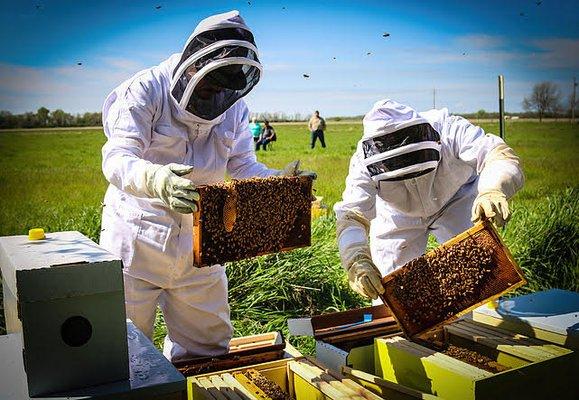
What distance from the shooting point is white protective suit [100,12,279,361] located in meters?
3.23

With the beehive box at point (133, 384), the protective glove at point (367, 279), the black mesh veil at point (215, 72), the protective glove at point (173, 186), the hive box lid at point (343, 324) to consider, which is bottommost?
the hive box lid at point (343, 324)

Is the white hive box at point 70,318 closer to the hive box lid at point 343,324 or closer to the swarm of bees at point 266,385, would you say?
the swarm of bees at point 266,385

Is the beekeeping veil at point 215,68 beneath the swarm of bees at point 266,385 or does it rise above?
→ above

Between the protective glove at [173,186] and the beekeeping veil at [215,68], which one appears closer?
the protective glove at [173,186]

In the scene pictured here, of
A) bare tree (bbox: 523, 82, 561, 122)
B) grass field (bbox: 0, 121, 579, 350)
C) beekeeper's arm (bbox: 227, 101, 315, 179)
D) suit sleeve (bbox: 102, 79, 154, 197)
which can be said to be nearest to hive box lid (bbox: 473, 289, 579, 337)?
beekeeper's arm (bbox: 227, 101, 315, 179)

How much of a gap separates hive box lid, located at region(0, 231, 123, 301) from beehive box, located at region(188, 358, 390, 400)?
0.73 m

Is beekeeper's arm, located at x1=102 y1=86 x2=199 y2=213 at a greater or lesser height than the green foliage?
greater

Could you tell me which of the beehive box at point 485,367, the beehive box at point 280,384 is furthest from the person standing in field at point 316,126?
the beehive box at point 280,384

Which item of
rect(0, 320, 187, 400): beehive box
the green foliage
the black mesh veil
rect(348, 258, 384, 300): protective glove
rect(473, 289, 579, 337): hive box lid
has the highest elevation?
the black mesh veil

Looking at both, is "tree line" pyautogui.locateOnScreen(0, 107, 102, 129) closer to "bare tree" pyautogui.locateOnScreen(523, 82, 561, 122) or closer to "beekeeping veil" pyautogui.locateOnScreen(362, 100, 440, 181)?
"beekeeping veil" pyautogui.locateOnScreen(362, 100, 440, 181)

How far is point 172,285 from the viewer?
3.56 m

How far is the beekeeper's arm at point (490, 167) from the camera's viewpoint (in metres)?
3.35

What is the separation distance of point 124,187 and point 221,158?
81 centimetres

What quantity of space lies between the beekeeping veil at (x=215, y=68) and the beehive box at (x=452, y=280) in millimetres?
1384
